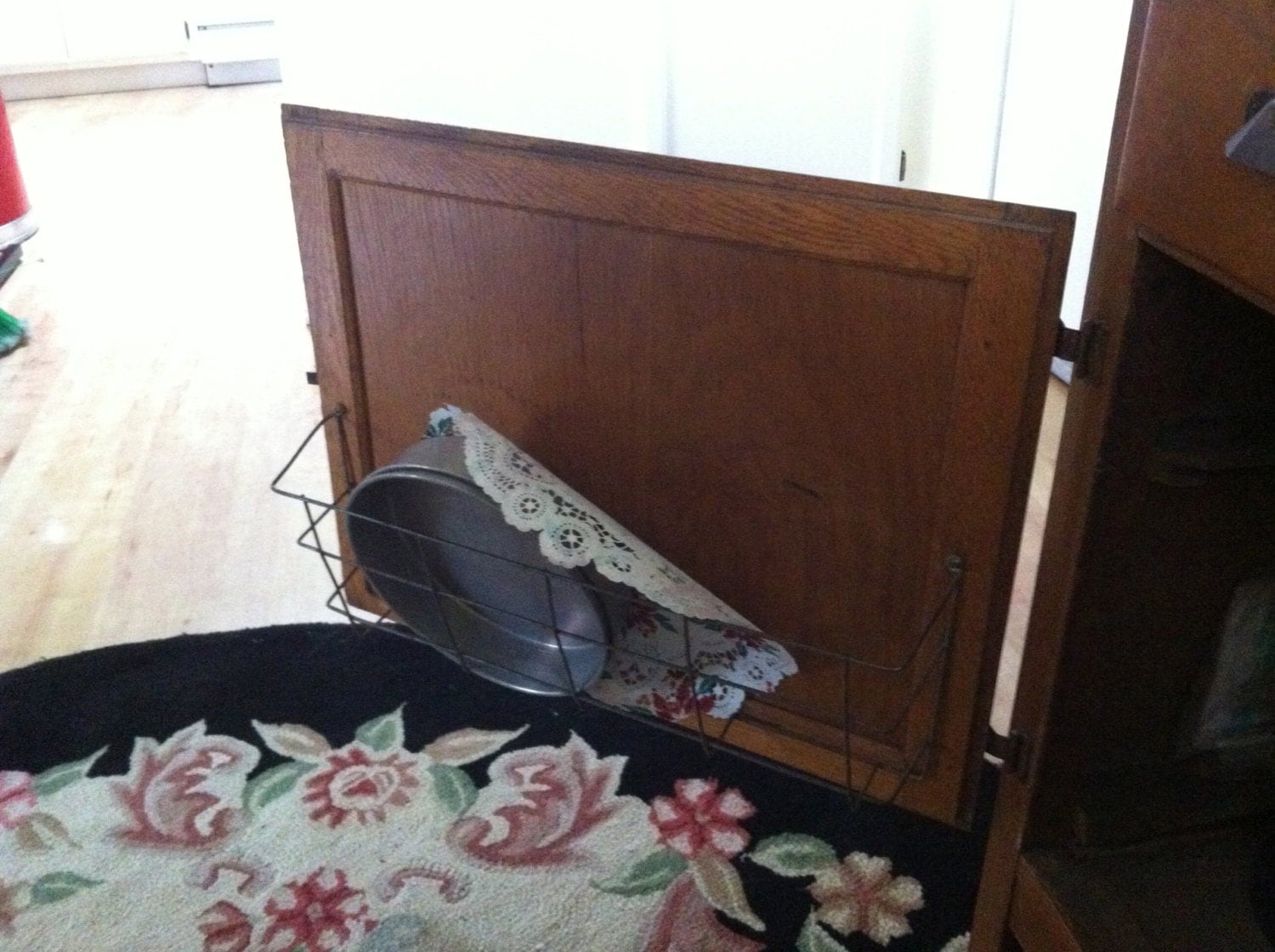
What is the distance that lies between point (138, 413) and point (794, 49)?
3.64 ft

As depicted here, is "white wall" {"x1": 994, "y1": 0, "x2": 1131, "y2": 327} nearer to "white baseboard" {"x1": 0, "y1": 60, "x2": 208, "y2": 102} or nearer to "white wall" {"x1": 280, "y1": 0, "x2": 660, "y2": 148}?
"white wall" {"x1": 280, "y1": 0, "x2": 660, "y2": 148}

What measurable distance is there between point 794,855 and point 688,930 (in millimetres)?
117

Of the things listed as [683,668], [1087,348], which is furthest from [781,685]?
[1087,348]

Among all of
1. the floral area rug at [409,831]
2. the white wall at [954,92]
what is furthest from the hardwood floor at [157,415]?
the white wall at [954,92]

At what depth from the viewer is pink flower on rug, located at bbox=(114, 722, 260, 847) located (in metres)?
1.03

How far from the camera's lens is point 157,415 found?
1805 mm

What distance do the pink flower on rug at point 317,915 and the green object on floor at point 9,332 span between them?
138 centimetres

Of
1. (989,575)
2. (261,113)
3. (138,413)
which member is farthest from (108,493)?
(261,113)

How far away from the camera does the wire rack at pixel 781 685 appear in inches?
34.7

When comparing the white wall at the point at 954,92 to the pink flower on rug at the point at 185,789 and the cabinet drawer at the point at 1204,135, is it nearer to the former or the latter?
the cabinet drawer at the point at 1204,135

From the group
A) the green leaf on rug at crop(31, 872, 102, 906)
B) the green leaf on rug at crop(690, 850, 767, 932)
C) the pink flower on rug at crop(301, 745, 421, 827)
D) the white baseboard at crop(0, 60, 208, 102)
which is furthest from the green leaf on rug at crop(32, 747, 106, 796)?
the white baseboard at crop(0, 60, 208, 102)

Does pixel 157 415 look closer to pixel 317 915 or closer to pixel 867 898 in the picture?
pixel 317 915

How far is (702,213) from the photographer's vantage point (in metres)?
0.82

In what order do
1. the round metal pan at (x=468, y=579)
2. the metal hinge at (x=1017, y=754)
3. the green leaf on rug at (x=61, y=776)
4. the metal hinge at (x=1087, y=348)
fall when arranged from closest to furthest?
1. the metal hinge at (x=1087, y=348)
2. the metal hinge at (x=1017, y=754)
3. the round metal pan at (x=468, y=579)
4. the green leaf on rug at (x=61, y=776)
